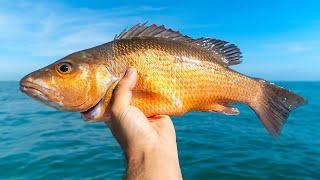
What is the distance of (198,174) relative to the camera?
13328mm

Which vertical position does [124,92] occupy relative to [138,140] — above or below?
above

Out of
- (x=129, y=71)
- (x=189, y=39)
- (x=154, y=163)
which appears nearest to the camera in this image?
(x=154, y=163)

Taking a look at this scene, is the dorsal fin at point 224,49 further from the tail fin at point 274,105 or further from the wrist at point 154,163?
the wrist at point 154,163

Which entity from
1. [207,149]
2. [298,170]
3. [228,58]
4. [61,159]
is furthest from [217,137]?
[228,58]

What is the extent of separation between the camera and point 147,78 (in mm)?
4246

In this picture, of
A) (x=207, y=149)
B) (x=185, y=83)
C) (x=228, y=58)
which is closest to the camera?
(x=185, y=83)

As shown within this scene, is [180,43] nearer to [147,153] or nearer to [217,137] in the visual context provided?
[147,153]

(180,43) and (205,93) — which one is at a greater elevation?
(180,43)

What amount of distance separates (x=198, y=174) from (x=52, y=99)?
Answer: 9.78 meters

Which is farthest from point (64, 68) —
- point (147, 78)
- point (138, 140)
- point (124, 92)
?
point (138, 140)

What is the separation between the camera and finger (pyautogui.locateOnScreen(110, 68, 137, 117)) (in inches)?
162

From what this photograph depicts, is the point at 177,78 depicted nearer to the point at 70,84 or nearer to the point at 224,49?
the point at 224,49

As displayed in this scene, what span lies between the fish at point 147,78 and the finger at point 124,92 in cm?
8

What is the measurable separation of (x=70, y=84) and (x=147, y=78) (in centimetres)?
81
